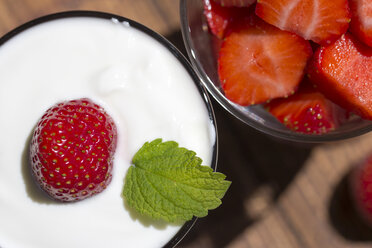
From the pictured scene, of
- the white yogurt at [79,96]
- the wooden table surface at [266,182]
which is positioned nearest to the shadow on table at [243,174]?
the wooden table surface at [266,182]

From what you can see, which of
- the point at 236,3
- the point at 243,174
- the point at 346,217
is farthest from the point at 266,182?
the point at 236,3

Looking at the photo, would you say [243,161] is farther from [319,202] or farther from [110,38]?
[110,38]

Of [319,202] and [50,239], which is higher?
[50,239]

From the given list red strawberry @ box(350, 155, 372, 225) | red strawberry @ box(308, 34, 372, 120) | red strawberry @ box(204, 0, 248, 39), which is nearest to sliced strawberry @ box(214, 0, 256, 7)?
red strawberry @ box(204, 0, 248, 39)

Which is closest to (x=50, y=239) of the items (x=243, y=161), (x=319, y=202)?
(x=243, y=161)

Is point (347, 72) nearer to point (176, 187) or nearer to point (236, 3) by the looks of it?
point (236, 3)

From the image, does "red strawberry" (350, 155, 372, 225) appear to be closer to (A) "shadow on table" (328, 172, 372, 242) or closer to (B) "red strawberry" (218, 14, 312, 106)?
(A) "shadow on table" (328, 172, 372, 242)

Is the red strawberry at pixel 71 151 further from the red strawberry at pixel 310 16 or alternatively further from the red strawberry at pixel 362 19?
the red strawberry at pixel 362 19
